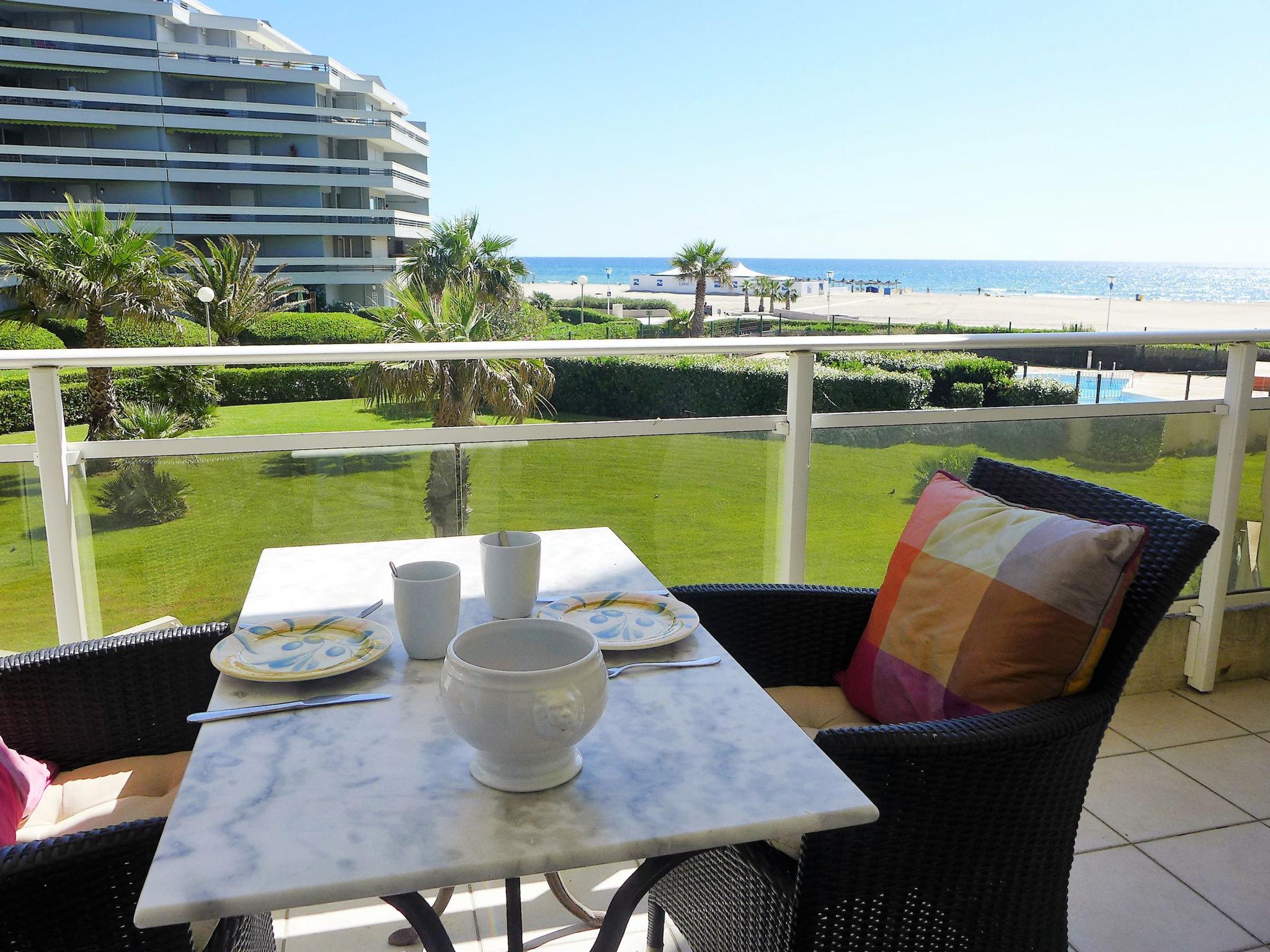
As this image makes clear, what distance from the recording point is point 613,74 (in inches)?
2425

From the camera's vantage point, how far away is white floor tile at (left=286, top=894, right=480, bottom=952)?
73.4 inches

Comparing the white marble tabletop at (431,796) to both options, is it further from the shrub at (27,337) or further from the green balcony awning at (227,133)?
the green balcony awning at (227,133)

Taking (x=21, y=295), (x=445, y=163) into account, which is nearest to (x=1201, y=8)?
(x=445, y=163)

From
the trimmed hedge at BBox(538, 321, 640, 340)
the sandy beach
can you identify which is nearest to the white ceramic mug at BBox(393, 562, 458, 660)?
the trimmed hedge at BBox(538, 321, 640, 340)

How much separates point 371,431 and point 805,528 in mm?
1190

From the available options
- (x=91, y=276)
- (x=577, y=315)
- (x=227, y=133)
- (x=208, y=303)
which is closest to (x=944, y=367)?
Answer: (x=91, y=276)

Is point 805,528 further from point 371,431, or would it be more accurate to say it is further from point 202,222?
point 202,222

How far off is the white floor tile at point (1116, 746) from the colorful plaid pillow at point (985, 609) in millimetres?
1270

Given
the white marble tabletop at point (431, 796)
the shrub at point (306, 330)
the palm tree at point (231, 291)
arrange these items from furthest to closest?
1. the shrub at point (306, 330)
2. the palm tree at point (231, 291)
3. the white marble tabletop at point (431, 796)

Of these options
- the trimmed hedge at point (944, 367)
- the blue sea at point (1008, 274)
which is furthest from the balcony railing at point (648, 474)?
the blue sea at point (1008, 274)

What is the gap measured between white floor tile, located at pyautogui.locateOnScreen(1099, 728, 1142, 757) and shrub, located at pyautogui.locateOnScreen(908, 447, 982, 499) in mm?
809

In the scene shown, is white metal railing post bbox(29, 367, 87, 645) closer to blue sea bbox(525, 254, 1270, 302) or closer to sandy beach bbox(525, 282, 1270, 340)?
sandy beach bbox(525, 282, 1270, 340)

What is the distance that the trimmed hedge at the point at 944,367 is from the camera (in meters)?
15.8

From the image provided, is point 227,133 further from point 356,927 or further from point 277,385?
point 356,927
